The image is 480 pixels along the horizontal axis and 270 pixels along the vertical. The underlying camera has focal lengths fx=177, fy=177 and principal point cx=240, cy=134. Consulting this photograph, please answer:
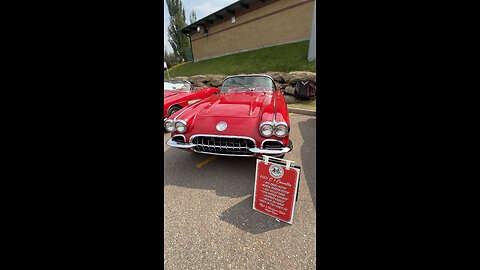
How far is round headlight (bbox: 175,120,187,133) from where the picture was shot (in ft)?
8.63

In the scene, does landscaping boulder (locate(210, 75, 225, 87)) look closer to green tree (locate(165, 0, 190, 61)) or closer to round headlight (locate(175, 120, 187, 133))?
round headlight (locate(175, 120, 187, 133))

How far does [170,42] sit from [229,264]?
38869 millimetres

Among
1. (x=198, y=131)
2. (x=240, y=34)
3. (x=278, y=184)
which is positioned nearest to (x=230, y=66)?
(x=240, y=34)

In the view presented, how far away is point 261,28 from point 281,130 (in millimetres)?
17709

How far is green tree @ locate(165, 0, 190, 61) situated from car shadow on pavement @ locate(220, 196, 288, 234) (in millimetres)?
35686

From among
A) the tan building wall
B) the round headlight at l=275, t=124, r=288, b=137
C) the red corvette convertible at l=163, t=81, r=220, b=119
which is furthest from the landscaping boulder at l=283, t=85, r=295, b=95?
the tan building wall

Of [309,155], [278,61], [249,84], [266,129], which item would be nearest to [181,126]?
[266,129]

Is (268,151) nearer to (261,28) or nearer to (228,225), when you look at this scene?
(228,225)

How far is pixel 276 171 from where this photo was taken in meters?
1.84

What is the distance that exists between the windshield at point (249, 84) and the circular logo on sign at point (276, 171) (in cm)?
243
